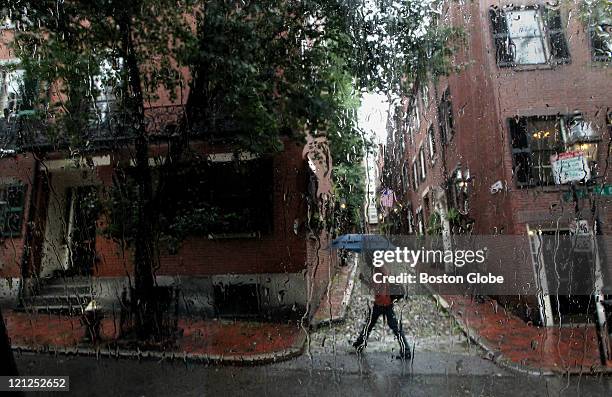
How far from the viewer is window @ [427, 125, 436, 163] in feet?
50.9

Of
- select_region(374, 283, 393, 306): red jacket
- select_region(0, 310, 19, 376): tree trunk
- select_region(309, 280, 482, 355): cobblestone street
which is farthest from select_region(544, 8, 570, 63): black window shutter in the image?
select_region(0, 310, 19, 376): tree trunk

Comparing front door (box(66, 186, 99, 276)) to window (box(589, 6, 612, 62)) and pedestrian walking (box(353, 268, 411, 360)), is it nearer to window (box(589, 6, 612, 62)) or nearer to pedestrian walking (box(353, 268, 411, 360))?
pedestrian walking (box(353, 268, 411, 360))

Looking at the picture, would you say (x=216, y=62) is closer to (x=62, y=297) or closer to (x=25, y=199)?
(x=62, y=297)

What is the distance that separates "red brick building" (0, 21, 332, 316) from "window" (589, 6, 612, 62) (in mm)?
6025

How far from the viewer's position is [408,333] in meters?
7.01

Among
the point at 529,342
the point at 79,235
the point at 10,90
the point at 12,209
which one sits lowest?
the point at 529,342

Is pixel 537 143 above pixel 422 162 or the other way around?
the other way around

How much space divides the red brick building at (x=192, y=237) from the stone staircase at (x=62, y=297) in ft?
0.52

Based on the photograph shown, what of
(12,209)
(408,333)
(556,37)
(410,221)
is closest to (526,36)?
(556,37)

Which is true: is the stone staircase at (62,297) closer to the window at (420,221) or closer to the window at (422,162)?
the window at (422,162)

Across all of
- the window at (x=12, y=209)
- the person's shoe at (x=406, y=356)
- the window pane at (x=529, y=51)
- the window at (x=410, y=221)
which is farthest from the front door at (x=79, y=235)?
the window at (x=410, y=221)

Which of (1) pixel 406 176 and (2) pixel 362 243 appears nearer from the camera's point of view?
(2) pixel 362 243

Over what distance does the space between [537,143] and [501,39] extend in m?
2.73

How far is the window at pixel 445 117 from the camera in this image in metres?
12.3
